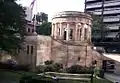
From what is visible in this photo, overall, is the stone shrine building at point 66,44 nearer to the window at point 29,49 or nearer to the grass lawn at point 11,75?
the window at point 29,49

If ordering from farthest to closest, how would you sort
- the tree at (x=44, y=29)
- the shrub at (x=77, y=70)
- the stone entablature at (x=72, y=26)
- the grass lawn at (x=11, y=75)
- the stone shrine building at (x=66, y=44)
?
the tree at (x=44, y=29), the stone entablature at (x=72, y=26), the stone shrine building at (x=66, y=44), the shrub at (x=77, y=70), the grass lawn at (x=11, y=75)

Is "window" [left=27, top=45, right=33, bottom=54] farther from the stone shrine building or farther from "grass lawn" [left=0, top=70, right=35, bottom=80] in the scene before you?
"grass lawn" [left=0, top=70, right=35, bottom=80]

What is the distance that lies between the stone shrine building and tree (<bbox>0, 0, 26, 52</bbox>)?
8685 millimetres

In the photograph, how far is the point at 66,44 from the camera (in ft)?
154

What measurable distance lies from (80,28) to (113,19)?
201 ft

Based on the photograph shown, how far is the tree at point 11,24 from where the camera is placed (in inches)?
1257

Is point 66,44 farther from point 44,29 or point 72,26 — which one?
point 44,29

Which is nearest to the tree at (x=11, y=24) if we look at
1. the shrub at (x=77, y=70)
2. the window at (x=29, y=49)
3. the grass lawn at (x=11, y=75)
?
the grass lawn at (x=11, y=75)

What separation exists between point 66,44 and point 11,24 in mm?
15438

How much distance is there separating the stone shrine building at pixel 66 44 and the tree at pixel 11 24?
8.68 metres

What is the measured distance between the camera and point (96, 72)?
1639 inches

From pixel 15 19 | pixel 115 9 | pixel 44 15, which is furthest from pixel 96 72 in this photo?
pixel 115 9

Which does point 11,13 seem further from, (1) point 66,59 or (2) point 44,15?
(2) point 44,15

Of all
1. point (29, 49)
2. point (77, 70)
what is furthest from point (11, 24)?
point (77, 70)
